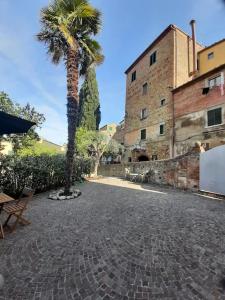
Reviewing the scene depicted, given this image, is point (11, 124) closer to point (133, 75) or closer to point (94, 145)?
point (94, 145)

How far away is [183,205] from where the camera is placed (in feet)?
23.0

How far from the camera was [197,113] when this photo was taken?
54.9 ft

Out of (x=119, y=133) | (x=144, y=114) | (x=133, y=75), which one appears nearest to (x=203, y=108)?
(x=144, y=114)

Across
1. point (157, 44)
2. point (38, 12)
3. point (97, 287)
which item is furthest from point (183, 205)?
point (157, 44)

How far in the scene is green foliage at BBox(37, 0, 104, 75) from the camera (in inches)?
332

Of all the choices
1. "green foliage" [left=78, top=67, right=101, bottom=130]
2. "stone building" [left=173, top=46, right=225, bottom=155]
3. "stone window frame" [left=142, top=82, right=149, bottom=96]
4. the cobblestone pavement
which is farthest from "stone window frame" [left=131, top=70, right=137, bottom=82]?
the cobblestone pavement

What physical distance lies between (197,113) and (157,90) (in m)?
6.65

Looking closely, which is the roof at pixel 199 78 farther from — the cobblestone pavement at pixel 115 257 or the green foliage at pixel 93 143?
the cobblestone pavement at pixel 115 257

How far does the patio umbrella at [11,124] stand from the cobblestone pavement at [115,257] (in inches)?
101

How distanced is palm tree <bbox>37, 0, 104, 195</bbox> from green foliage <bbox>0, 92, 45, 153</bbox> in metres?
10.3

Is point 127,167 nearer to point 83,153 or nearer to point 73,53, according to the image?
point 83,153

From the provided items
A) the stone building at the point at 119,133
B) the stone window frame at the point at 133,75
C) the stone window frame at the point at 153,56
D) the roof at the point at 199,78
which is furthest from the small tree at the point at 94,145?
the stone window frame at the point at 153,56

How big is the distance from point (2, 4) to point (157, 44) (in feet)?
62.6

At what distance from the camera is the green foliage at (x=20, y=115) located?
1735cm
